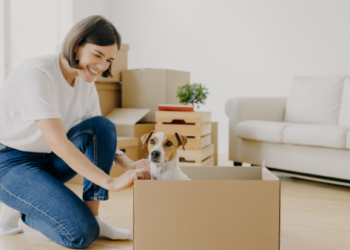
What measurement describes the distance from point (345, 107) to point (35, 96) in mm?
2527

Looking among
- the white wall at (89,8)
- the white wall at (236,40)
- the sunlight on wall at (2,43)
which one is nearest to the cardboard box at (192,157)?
the white wall at (236,40)

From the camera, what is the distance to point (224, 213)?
938 mm

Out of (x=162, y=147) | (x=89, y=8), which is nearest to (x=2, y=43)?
(x=89, y=8)

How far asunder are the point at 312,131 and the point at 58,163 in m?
1.82

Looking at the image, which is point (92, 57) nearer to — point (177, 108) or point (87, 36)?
point (87, 36)

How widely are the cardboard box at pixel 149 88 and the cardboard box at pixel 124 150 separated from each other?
1.31ft

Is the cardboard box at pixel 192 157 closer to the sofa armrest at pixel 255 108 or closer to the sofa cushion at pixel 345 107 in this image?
the sofa armrest at pixel 255 108

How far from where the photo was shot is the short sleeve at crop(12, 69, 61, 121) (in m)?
1.16

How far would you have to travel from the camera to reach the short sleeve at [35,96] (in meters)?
1.16

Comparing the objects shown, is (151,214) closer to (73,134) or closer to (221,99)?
(73,134)

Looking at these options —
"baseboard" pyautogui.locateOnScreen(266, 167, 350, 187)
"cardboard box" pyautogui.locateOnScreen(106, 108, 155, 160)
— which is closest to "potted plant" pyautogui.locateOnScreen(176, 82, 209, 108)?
"cardboard box" pyautogui.locateOnScreen(106, 108, 155, 160)

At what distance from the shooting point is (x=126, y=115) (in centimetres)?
294

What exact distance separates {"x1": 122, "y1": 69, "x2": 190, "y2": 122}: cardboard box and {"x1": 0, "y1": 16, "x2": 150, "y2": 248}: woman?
1.55m

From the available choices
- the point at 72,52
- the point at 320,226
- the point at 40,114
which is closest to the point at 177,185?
the point at 40,114
